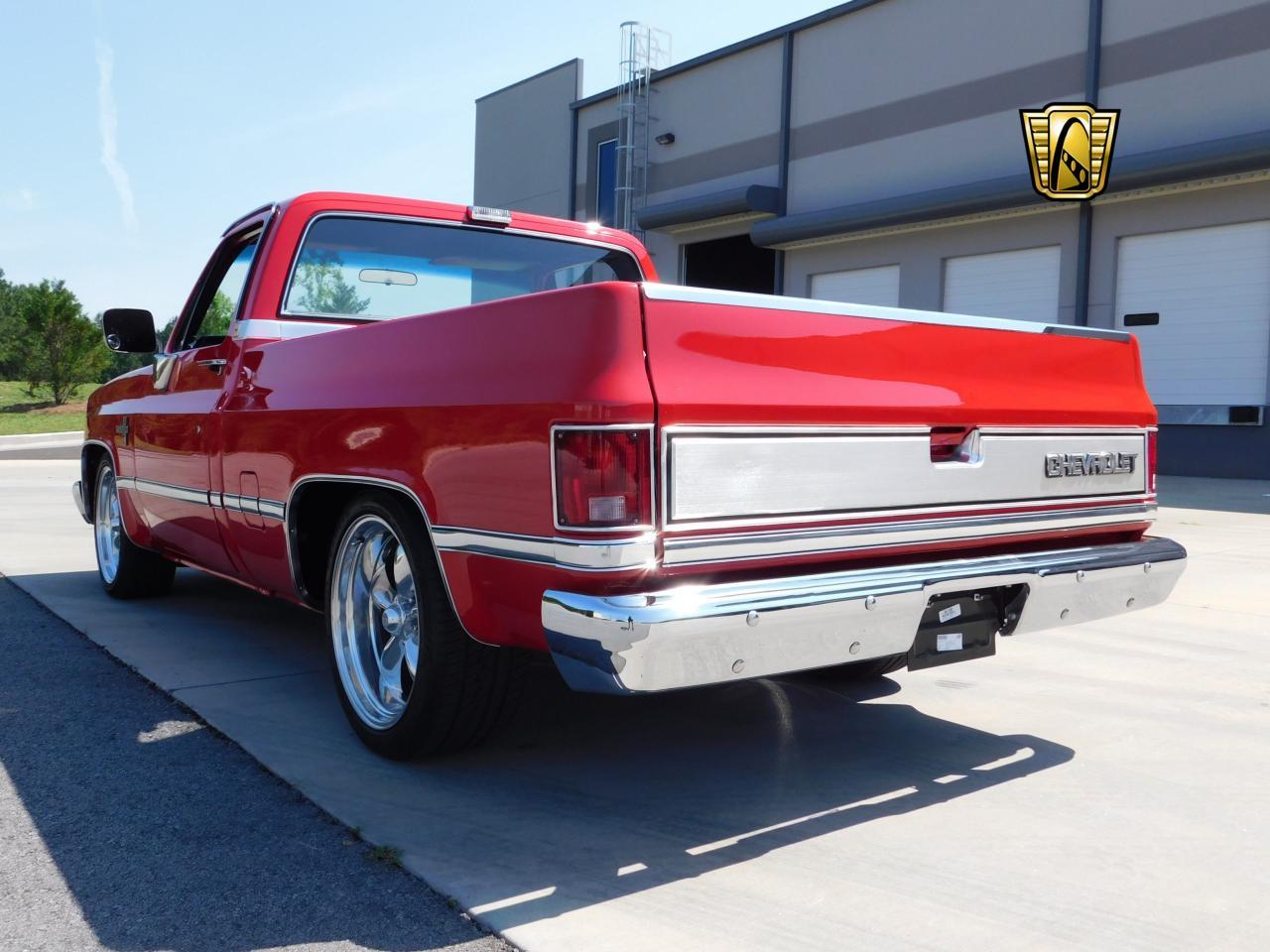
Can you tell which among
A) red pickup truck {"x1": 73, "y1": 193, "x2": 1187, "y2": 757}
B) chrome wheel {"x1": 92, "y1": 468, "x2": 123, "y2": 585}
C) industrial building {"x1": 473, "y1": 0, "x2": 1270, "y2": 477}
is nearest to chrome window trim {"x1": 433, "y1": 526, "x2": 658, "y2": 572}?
red pickup truck {"x1": 73, "y1": 193, "x2": 1187, "y2": 757}

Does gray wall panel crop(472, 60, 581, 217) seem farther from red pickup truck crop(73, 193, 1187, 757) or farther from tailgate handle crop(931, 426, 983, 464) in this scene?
tailgate handle crop(931, 426, 983, 464)

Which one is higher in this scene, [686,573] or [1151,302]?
[1151,302]

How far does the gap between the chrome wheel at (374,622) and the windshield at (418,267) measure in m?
1.10

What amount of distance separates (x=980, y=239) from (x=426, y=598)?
56.4 feet

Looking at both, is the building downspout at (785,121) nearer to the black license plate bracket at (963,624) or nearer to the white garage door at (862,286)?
the white garage door at (862,286)

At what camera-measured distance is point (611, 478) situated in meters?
2.61

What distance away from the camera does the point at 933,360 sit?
10.6ft

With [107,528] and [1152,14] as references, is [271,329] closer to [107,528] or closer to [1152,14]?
[107,528]

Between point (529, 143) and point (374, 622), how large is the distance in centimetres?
2622

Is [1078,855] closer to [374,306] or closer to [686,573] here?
[686,573]

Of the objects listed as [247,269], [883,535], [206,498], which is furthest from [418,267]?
[883,535]

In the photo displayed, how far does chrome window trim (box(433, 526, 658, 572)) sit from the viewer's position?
102 inches

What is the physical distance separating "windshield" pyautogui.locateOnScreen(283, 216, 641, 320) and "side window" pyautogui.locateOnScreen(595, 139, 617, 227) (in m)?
21.2

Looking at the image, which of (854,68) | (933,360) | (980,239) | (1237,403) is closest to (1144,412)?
(933,360)
